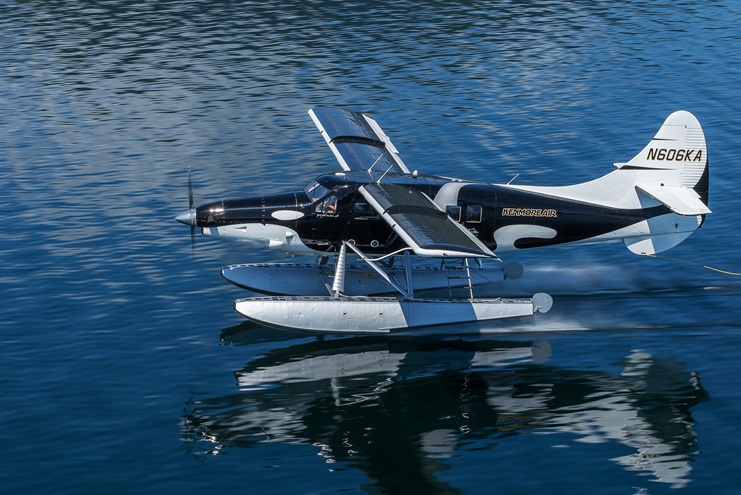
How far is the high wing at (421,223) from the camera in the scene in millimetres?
24766

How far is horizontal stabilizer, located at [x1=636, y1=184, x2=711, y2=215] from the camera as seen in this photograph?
2850 cm

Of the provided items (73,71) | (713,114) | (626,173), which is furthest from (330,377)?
(73,71)

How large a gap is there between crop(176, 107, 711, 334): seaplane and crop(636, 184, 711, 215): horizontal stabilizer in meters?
0.03

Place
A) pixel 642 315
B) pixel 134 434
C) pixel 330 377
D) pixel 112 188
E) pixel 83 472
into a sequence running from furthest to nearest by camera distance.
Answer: pixel 112 188, pixel 642 315, pixel 330 377, pixel 134 434, pixel 83 472

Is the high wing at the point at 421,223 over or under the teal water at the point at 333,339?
over

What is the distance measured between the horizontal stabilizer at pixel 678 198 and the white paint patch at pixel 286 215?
9.18 meters

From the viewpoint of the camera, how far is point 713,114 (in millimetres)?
46031

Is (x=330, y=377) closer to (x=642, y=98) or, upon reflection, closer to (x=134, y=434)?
(x=134, y=434)

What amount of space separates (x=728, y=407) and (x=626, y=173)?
27.0ft

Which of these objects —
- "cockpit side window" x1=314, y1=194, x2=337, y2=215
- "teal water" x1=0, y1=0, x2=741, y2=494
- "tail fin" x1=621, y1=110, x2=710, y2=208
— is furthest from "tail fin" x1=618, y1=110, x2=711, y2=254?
"cockpit side window" x1=314, y1=194, x2=337, y2=215

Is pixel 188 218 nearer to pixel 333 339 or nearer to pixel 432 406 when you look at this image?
pixel 333 339

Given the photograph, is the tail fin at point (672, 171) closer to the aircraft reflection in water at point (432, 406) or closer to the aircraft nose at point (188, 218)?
the aircraft reflection in water at point (432, 406)

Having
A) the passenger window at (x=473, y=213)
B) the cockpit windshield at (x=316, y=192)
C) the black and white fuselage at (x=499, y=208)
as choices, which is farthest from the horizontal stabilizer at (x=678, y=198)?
the cockpit windshield at (x=316, y=192)

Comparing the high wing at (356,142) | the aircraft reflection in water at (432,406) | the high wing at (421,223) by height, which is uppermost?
the high wing at (356,142)
